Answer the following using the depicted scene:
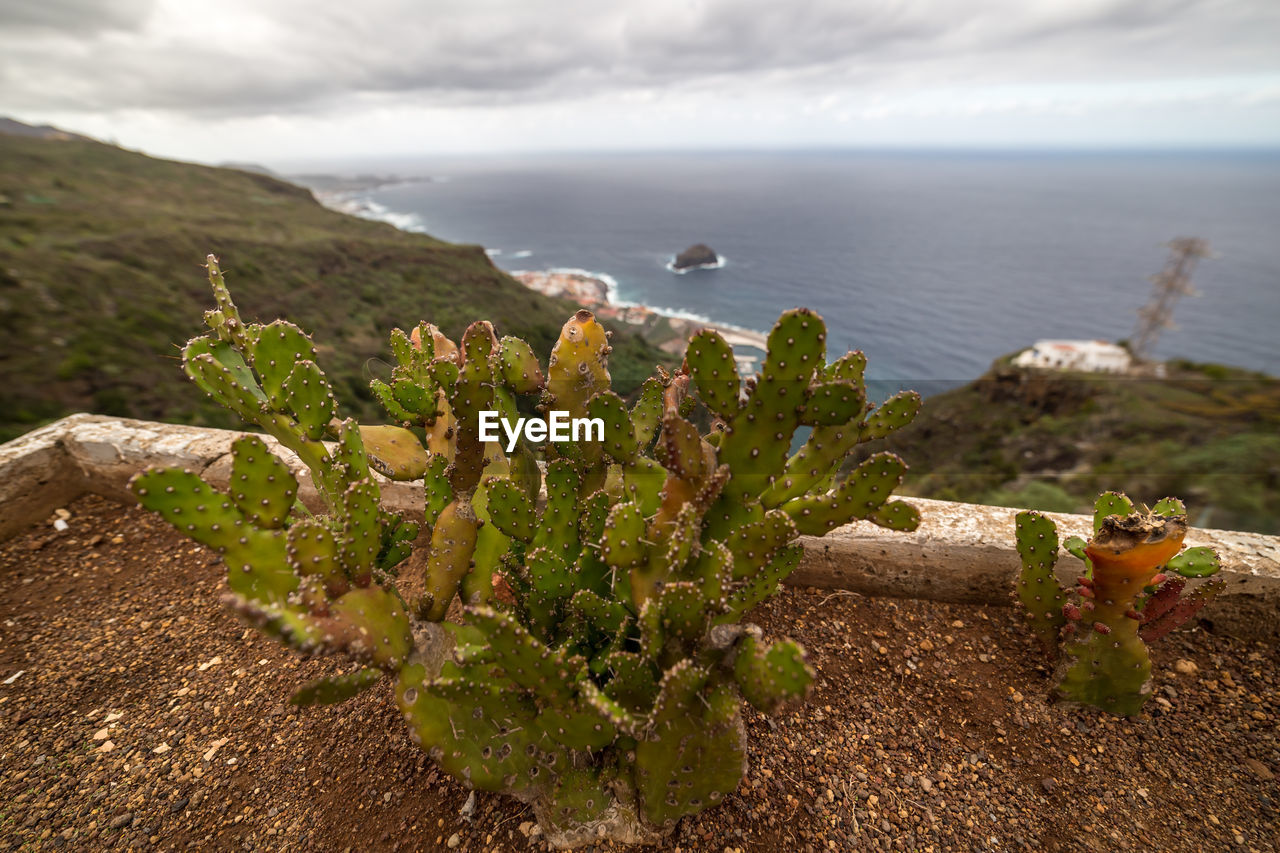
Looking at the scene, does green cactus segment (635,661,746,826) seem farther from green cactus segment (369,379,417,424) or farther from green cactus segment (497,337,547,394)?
green cactus segment (369,379,417,424)

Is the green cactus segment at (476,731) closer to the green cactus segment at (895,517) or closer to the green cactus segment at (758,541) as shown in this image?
the green cactus segment at (758,541)

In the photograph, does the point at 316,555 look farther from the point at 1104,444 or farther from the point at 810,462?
the point at 1104,444

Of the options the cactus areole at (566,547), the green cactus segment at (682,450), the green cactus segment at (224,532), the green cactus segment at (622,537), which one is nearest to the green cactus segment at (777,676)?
the cactus areole at (566,547)

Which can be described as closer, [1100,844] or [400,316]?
[1100,844]

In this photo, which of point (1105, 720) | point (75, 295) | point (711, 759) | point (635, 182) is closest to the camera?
point (711, 759)

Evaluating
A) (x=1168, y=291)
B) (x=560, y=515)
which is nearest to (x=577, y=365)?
(x=560, y=515)

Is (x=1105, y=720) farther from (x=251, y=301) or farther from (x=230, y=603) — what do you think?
(x=251, y=301)

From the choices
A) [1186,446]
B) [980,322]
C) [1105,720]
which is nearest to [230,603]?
[1105,720]
